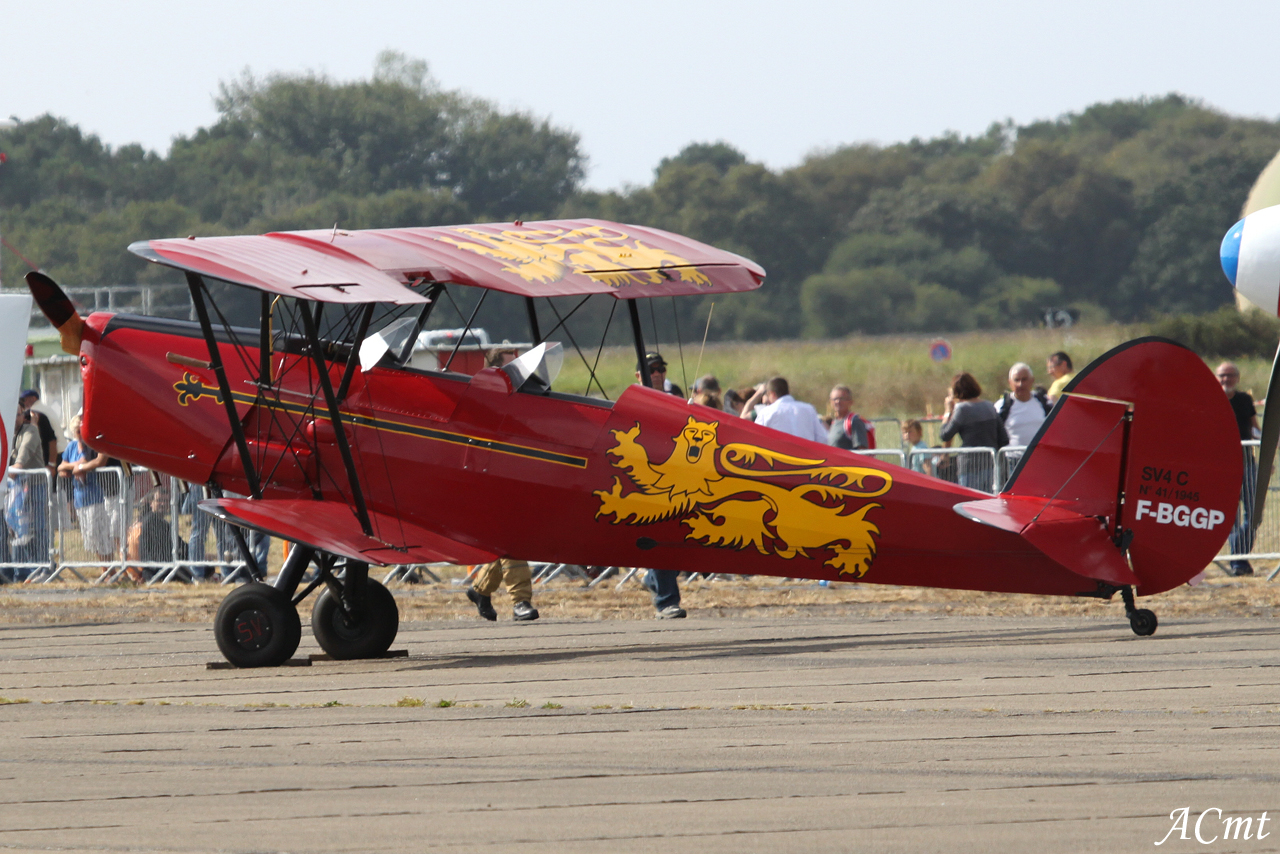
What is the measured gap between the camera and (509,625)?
1245cm

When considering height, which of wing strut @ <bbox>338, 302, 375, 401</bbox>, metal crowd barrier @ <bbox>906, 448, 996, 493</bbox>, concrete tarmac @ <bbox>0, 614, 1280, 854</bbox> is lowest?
concrete tarmac @ <bbox>0, 614, 1280, 854</bbox>

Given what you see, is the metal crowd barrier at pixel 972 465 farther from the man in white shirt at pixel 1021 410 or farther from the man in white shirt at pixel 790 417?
the man in white shirt at pixel 790 417

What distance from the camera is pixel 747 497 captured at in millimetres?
9961

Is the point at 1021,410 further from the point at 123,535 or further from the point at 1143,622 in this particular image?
the point at 123,535

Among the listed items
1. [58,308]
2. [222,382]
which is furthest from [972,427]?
[58,308]

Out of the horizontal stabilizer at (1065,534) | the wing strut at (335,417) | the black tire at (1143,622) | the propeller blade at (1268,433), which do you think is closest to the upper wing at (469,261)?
the wing strut at (335,417)

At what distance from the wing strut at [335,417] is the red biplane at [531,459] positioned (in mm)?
18

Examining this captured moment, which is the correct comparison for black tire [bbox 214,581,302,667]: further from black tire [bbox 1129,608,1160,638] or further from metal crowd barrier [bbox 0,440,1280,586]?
metal crowd barrier [bbox 0,440,1280,586]

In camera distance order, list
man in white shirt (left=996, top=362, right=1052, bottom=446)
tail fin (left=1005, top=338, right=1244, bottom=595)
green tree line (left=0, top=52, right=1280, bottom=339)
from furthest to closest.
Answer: green tree line (left=0, top=52, right=1280, bottom=339)
man in white shirt (left=996, top=362, right=1052, bottom=446)
tail fin (left=1005, top=338, right=1244, bottom=595)

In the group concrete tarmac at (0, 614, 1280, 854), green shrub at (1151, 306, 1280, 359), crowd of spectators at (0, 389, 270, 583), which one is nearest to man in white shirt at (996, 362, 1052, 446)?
concrete tarmac at (0, 614, 1280, 854)

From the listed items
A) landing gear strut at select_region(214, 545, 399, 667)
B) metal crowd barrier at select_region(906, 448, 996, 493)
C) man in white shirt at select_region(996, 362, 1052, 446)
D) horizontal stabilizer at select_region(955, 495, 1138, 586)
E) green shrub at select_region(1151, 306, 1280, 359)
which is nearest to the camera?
horizontal stabilizer at select_region(955, 495, 1138, 586)

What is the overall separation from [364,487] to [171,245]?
6.15 feet

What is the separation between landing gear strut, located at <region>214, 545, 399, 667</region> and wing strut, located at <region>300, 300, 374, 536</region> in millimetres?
313

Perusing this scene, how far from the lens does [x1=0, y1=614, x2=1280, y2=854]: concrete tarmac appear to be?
16.7 ft
